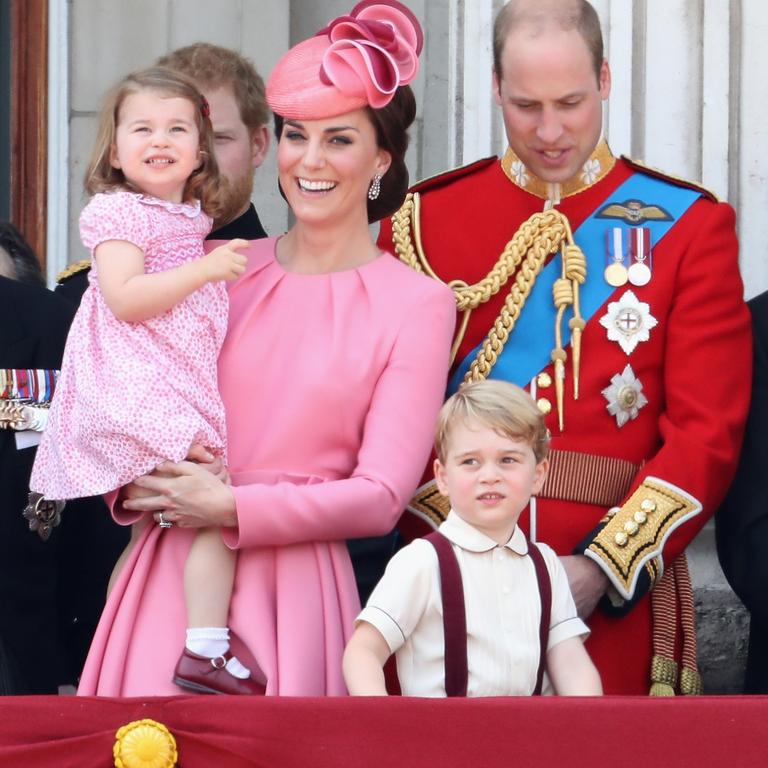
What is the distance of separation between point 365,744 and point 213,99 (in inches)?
78.0

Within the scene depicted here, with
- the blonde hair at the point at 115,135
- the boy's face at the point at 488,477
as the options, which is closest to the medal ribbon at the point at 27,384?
the blonde hair at the point at 115,135

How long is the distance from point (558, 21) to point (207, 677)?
1.37 m

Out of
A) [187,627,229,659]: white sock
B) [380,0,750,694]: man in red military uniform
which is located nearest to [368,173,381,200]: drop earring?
[380,0,750,694]: man in red military uniform

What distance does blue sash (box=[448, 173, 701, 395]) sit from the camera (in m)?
3.69

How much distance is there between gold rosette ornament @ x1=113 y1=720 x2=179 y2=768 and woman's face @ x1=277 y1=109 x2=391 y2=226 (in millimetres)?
1037

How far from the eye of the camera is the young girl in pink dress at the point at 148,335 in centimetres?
327

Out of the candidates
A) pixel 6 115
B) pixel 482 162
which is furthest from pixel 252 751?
pixel 6 115

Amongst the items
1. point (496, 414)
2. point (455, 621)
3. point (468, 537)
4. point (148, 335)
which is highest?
point (148, 335)

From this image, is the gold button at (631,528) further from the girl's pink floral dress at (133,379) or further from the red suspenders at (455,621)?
the girl's pink floral dress at (133,379)

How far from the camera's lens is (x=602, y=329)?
3.68 m

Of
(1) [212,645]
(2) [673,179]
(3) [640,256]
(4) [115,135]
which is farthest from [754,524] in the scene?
(4) [115,135]

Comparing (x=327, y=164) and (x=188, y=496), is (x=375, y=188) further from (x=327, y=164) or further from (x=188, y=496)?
(x=188, y=496)

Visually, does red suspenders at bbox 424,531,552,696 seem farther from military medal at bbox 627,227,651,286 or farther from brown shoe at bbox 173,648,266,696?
military medal at bbox 627,227,651,286

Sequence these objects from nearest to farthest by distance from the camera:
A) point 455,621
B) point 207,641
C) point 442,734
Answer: point 442,734, point 455,621, point 207,641
